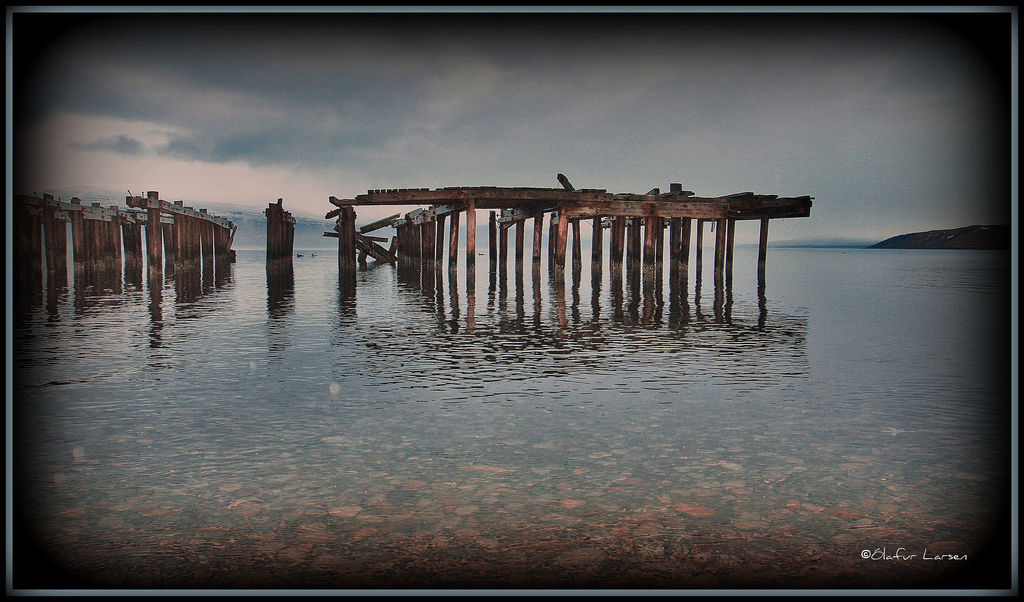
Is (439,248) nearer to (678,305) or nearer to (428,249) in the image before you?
(428,249)

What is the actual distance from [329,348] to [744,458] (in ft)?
22.9

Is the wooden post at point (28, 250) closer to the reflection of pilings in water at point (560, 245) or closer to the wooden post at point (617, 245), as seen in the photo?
the reflection of pilings in water at point (560, 245)

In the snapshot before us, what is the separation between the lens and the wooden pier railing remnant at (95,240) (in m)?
23.8

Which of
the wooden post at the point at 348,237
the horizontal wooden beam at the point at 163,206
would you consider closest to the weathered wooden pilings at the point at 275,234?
the horizontal wooden beam at the point at 163,206

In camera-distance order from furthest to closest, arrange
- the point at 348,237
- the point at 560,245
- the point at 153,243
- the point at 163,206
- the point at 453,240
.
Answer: the point at 348,237
the point at 163,206
the point at 153,243
the point at 453,240
the point at 560,245

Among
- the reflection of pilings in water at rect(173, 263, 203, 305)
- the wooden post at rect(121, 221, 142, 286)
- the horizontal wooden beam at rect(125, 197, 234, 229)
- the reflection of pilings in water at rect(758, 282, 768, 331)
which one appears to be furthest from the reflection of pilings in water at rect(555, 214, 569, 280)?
the wooden post at rect(121, 221, 142, 286)

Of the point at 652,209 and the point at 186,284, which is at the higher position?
the point at 652,209

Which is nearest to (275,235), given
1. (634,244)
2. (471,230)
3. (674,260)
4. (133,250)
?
(133,250)

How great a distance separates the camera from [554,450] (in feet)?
17.6

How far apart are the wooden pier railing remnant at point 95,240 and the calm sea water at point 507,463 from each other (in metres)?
15.6

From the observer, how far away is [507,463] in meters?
5.05

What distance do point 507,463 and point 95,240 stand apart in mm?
31366

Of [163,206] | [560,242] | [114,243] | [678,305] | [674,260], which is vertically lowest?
[678,305]

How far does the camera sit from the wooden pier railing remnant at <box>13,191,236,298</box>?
23752mm
